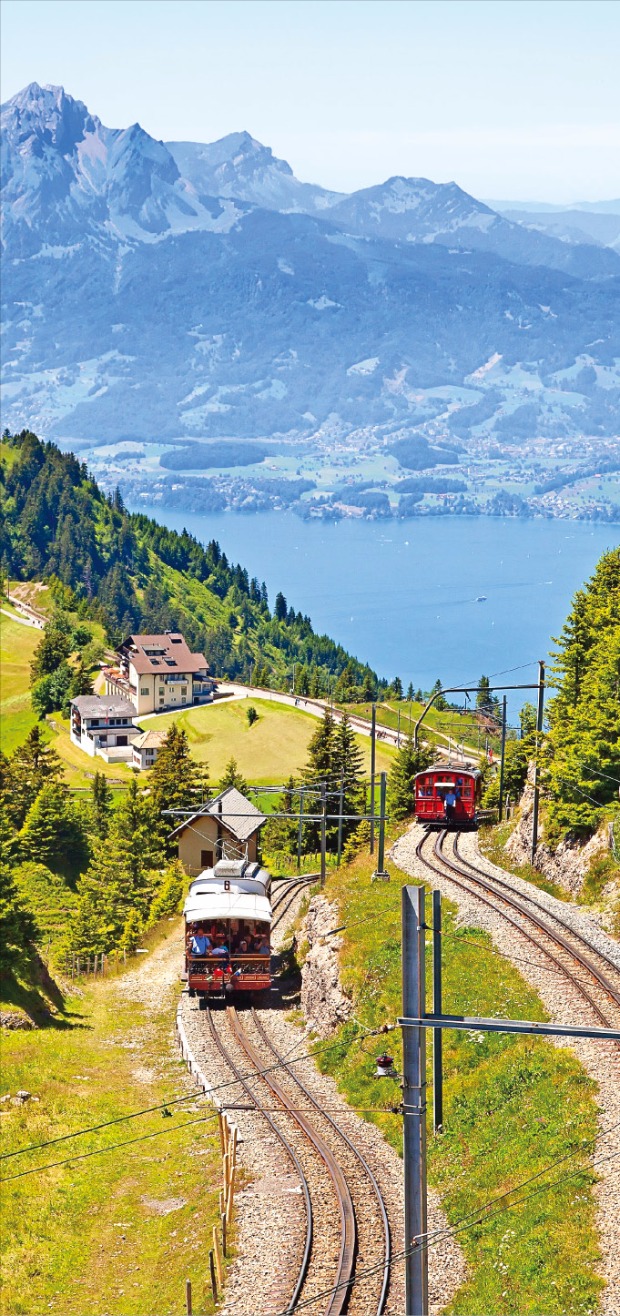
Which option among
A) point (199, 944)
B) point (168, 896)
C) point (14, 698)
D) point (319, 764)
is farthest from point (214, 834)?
point (14, 698)

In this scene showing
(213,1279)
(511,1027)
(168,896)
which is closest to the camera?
(511,1027)

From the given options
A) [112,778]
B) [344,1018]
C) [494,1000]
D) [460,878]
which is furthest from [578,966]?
[112,778]

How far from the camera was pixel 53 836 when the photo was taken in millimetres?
103688

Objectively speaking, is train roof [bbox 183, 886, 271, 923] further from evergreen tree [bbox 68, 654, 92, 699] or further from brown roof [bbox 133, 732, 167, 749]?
evergreen tree [bbox 68, 654, 92, 699]

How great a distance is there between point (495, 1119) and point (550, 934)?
39.5ft

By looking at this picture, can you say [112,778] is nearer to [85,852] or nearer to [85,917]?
[85,852]

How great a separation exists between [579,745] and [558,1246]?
31.9 m

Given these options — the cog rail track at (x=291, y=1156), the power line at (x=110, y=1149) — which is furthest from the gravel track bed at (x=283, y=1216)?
the power line at (x=110, y=1149)

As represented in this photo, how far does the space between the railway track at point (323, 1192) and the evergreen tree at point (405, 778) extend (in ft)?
138

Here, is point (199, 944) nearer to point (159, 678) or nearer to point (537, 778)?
point (537, 778)

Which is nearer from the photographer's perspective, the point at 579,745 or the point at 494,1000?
the point at 494,1000

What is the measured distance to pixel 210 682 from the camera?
609 feet

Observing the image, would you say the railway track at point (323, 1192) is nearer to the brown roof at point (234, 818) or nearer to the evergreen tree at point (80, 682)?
the brown roof at point (234, 818)

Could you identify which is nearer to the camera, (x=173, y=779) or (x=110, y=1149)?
(x=110, y=1149)
